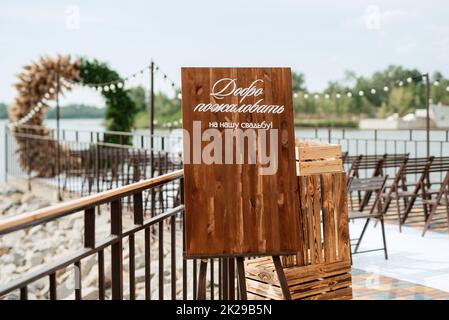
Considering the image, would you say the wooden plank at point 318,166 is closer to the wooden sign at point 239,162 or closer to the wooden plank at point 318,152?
the wooden plank at point 318,152

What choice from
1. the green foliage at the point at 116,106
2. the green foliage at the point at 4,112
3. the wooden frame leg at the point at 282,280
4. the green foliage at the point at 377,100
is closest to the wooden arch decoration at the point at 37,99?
the green foliage at the point at 4,112

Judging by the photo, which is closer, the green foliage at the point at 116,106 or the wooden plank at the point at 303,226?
the wooden plank at the point at 303,226

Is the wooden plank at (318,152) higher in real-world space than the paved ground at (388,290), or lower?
higher

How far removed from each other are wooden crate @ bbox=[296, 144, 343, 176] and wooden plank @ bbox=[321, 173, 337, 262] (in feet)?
0.16

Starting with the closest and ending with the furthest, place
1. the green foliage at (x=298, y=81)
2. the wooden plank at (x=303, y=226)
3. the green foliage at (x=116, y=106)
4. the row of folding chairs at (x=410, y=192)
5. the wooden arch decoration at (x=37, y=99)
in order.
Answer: the wooden plank at (x=303, y=226) < the row of folding chairs at (x=410, y=192) < the wooden arch decoration at (x=37, y=99) < the green foliage at (x=116, y=106) < the green foliage at (x=298, y=81)

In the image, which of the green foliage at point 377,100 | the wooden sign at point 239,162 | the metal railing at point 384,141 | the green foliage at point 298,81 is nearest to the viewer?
the wooden sign at point 239,162

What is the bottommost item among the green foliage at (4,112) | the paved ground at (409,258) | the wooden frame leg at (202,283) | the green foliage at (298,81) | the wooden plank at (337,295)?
the paved ground at (409,258)

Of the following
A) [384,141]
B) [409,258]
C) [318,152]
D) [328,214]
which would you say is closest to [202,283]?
[328,214]

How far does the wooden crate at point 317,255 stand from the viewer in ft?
10.7

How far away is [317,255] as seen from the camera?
3332 mm

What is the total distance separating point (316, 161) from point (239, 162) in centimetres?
64

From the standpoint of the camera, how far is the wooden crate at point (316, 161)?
10.9ft

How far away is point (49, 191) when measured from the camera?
12938 millimetres

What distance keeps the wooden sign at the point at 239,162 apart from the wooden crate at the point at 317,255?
1.27 ft
